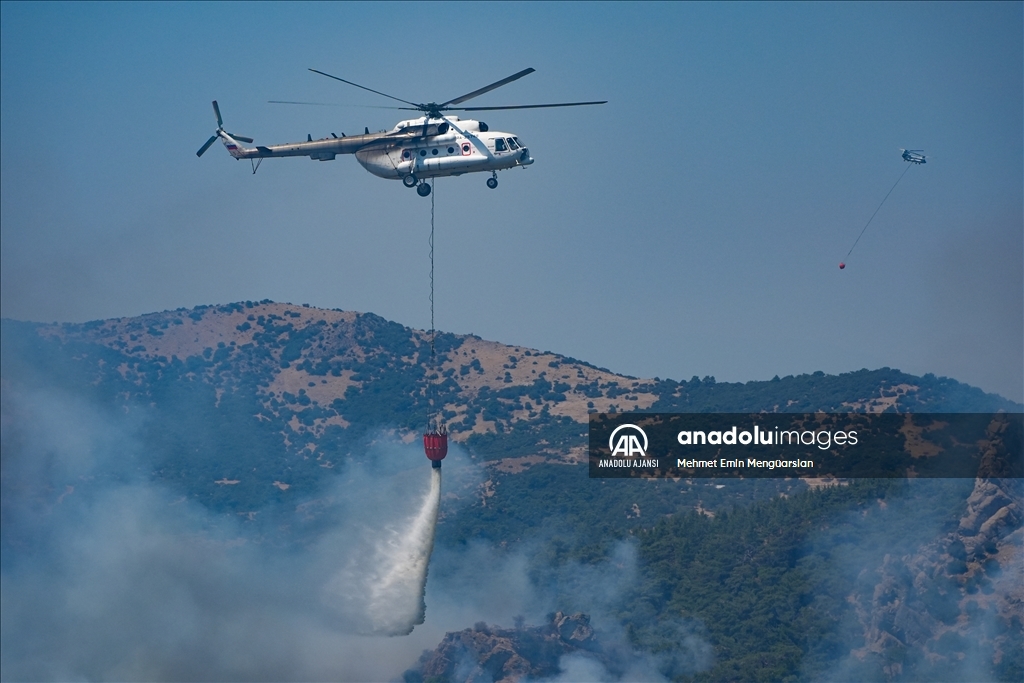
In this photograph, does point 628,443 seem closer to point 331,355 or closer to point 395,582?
point 395,582

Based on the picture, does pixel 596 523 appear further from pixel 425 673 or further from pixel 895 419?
pixel 425 673

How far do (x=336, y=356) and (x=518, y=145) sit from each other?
9391cm

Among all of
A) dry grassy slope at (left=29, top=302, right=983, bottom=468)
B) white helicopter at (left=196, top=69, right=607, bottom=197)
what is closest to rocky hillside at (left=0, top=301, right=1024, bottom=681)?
dry grassy slope at (left=29, top=302, right=983, bottom=468)

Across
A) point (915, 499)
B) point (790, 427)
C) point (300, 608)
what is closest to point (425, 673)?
point (300, 608)

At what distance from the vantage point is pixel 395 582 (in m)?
105

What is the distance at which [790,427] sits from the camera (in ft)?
466

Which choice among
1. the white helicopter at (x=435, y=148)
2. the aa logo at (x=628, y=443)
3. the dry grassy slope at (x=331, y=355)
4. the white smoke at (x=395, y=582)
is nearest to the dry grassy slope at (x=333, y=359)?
the dry grassy slope at (x=331, y=355)

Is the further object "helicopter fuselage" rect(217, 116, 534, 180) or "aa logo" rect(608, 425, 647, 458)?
"aa logo" rect(608, 425, 647, 458)

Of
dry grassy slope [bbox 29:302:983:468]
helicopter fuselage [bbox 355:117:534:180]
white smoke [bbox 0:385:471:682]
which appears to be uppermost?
helicopter fuselage [bbox 355:117:534:180]

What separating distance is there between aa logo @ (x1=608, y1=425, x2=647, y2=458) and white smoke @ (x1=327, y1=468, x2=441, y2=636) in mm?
27970

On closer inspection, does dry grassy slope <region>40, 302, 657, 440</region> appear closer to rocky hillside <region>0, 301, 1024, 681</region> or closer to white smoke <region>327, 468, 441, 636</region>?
rocky hillside <region>0, 301, 1024, 681</region>

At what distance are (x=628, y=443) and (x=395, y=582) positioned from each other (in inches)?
1479

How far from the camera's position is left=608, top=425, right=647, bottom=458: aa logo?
13462cm

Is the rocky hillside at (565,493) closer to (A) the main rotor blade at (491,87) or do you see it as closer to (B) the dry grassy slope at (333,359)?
(B) the dry grassy slope at (333,359)
